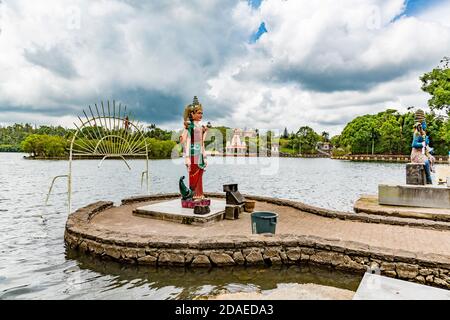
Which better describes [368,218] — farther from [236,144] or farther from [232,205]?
[236,144]

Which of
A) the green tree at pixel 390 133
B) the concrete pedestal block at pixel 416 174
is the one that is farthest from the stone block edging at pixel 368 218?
the green tree at pixel 390 133

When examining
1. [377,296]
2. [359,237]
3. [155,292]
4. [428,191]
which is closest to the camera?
[377,296]

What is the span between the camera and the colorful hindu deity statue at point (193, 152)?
968 cm

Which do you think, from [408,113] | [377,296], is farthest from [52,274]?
[408,113]

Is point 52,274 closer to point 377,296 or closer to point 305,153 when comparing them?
point 377,296

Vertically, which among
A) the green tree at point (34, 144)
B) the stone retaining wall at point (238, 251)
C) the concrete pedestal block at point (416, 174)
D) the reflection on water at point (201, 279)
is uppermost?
the green tree at point (34, 144)

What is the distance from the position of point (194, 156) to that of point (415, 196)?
27.9 ft

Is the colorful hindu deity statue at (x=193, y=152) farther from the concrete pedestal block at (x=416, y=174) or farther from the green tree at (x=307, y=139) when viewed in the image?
the green tree at (x=307, y=139)

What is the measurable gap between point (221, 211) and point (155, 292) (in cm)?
425

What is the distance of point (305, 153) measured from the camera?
10388 centimetres

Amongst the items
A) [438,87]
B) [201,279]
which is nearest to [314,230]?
[201,279]

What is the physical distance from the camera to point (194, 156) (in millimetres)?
9711

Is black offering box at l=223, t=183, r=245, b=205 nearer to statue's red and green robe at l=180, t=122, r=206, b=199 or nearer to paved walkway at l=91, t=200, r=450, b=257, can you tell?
paved walkway at l=91, t=200, r=450, b=257

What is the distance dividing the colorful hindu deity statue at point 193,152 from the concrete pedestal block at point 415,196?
7.28 metres
